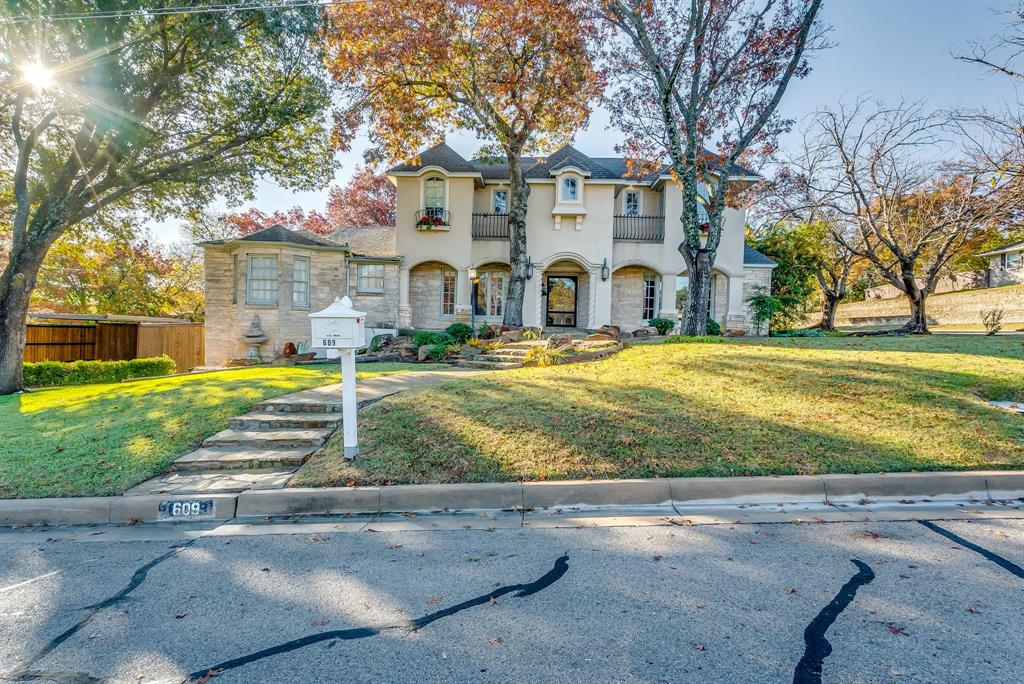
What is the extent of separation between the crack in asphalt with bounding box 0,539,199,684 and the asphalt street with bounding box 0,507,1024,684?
11mm

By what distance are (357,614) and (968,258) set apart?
4388 centimetres

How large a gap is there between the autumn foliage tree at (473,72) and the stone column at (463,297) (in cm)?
198

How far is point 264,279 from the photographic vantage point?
15.8 meters

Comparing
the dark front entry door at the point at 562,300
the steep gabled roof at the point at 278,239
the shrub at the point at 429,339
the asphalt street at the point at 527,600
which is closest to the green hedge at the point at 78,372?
the steep gabled roof at the point at 278,239

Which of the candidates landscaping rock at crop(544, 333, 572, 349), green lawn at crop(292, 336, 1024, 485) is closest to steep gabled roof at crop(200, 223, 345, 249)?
landscaping rock at crop(544, 333, 572, 349)

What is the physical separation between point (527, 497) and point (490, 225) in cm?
1534

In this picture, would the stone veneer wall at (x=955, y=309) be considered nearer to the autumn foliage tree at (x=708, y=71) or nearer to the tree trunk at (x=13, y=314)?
the autumn foliage tree at (x=708, y=71)

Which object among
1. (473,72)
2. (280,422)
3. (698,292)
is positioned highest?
(473,72)

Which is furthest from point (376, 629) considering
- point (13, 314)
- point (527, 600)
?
point (13, 314)

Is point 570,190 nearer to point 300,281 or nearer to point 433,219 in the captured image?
point 433,219

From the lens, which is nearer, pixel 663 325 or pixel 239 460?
pixel 239 460

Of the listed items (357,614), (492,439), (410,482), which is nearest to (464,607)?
(357,614)

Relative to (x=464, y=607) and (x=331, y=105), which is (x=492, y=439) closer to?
(x=464, y=607)

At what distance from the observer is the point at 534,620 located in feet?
8.70
